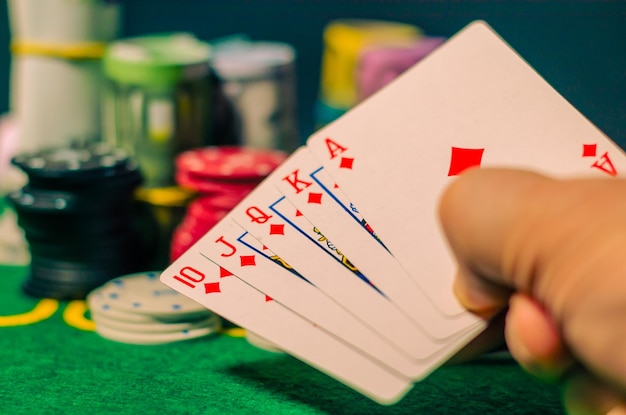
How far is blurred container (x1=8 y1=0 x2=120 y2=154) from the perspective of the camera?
156 cm

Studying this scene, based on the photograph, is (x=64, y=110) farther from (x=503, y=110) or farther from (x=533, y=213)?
(x=533, y=213)

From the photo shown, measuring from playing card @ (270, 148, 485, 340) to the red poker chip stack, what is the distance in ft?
0.92

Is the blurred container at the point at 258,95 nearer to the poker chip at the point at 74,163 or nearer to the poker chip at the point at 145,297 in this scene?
the poker chip at the point at 74,163

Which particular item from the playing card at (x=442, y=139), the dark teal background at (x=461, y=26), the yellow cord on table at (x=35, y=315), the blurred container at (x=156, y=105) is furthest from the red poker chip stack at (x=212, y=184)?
the dark teal background at (x=461, y=26)

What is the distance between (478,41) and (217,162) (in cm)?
55

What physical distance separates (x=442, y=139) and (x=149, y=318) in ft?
1.68

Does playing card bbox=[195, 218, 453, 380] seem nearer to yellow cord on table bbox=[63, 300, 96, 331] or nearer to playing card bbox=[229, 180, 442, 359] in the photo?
playing card bbox=[229, 180, 442, 359]

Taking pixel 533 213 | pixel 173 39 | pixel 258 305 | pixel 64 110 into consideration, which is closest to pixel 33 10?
pixel 64 110

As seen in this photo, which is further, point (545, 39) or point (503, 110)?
point (545, 39)

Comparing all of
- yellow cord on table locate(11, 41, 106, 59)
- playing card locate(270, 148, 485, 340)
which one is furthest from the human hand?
yellow cord on table locate(11, 41, 106, 59)

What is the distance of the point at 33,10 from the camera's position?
155cm

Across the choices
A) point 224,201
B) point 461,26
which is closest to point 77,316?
point 224,201

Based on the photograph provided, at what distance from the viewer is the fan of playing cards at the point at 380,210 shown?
916 millimetres

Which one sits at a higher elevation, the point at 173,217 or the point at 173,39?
the point at 173,39
